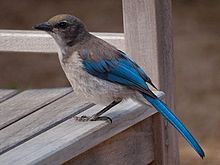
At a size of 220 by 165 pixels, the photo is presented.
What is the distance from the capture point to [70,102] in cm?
496

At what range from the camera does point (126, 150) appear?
4.60 m

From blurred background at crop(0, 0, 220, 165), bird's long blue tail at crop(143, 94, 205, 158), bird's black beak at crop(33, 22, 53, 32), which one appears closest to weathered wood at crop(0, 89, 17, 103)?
bird's black beak at crop(33, 22, 53, 32)

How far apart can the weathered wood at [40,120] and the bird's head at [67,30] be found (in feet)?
1.03

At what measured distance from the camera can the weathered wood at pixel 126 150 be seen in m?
4.30

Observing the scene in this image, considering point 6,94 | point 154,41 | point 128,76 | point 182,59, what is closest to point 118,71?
point 128,76

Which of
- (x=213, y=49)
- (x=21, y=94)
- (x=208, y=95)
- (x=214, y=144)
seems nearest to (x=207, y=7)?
(x=213, y=49)

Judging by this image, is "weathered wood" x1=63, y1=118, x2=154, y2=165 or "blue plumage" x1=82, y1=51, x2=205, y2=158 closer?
"weathered wood" x1=63, y1=118, x2=154, y2=165

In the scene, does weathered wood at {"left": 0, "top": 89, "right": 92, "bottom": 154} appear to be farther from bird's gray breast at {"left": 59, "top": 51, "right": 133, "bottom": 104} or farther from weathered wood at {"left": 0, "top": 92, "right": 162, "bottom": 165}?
bird's gray breast at {"left": 59, "top": 51, "right": 133, "bottom": 104}

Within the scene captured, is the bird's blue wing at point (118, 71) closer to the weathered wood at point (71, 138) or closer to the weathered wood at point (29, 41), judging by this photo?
the weathered wood at point (71, 138)

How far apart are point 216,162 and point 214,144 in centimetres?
31

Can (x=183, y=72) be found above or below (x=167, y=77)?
below

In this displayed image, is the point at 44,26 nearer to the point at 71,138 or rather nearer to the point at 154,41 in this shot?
the point at 154,41

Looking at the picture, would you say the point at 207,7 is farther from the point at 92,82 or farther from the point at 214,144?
the point at 92,82

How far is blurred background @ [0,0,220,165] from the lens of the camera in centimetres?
854
